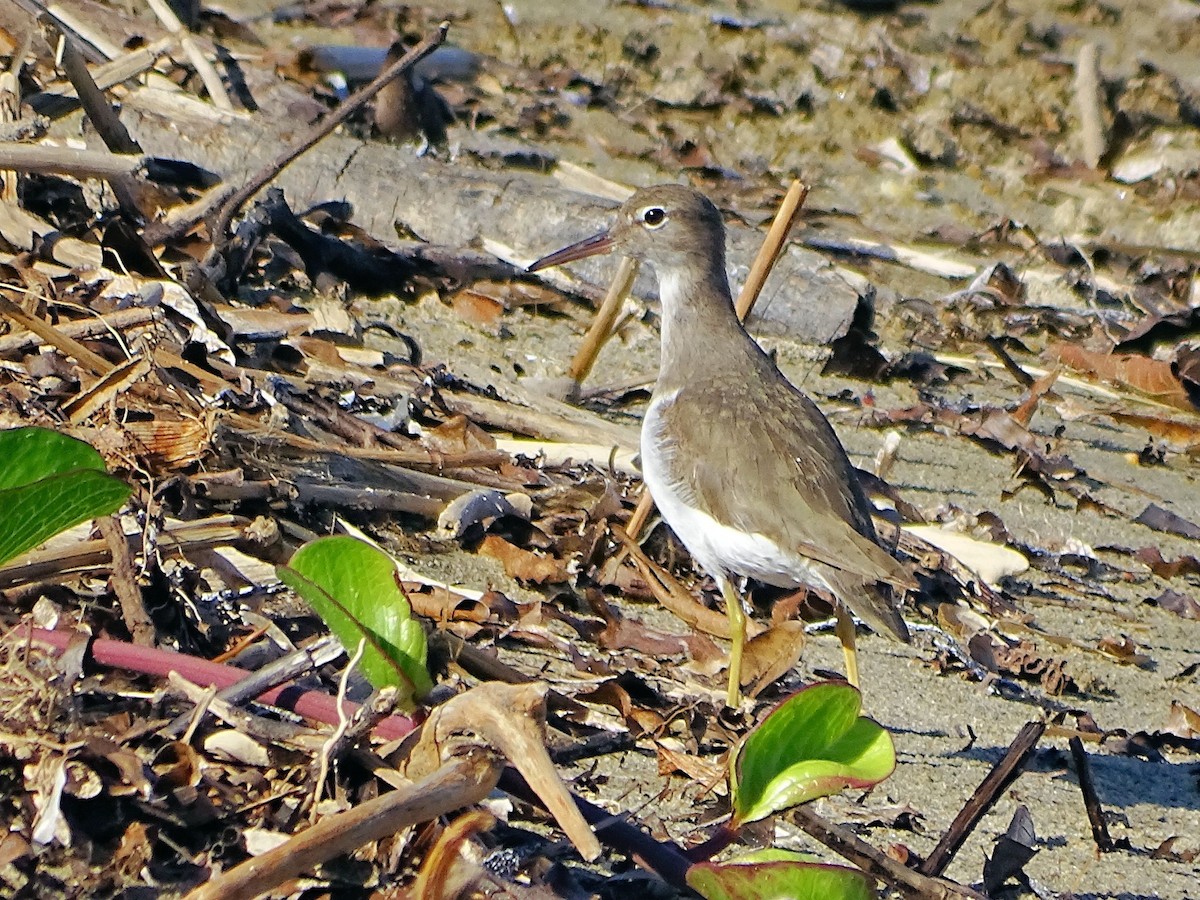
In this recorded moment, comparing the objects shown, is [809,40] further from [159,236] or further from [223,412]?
[223,412]

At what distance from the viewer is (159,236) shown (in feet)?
16.9

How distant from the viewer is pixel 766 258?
480 cm

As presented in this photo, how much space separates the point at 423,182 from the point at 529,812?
13.8ft

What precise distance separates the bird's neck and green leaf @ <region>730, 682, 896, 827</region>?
2.28 meters

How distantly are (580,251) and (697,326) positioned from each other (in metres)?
0.78

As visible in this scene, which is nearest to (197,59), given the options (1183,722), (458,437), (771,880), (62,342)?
(458,437)

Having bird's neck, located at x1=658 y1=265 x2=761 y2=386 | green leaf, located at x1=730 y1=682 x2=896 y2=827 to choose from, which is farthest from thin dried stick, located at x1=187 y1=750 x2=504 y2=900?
bird's neck, located at x1=658 y1=265 x2=761 y2=386

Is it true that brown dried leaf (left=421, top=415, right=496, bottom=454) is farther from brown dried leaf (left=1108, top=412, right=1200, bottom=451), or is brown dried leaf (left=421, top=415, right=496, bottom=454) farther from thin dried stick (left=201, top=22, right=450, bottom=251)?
brown dried leaf (left=1108, top=412, right=1200, bottom=451)

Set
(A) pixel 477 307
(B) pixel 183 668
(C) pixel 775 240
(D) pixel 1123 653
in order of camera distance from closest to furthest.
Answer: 1. (B) pixel 183 668
2. (D) pixel 1123 653
3. (C) pixel 775 240
4. (A) pixel 477 307

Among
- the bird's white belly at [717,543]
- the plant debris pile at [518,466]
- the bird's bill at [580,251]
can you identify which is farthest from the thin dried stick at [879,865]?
the bird's bill at [580,251]

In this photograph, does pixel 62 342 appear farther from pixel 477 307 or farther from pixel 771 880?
pixel 477 307

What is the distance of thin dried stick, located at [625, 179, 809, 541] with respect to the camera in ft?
14.9

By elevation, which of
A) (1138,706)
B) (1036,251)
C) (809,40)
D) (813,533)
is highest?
(809,40)

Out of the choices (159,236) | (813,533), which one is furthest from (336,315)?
(813,533)
